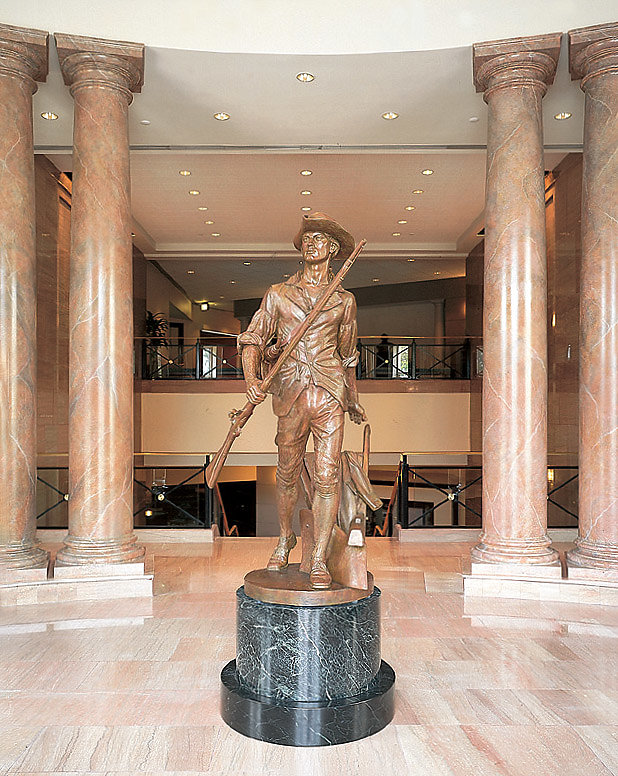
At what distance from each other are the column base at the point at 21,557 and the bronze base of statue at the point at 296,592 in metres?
3.30

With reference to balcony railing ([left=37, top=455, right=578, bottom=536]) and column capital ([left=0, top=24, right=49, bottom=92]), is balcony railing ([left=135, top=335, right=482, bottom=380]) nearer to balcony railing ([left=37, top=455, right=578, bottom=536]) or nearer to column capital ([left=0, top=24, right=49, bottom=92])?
balcony railing ([left=37, top=455, right=578, bottom=536])

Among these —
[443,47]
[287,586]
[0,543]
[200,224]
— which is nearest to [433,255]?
[200,224]

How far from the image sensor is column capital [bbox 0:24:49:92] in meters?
6.89

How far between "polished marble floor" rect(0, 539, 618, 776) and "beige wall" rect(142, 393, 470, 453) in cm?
1000

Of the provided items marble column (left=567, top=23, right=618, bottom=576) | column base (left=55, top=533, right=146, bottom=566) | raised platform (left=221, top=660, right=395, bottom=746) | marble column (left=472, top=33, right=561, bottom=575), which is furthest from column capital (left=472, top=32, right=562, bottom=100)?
raised platform (left=221, top=660, right=395, bottom=746)

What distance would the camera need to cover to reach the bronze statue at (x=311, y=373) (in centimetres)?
443

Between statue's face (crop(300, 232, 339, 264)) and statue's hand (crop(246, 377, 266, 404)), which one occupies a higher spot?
statue's face (crop(300, 232, 339, 264))

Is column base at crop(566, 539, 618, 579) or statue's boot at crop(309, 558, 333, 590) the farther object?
column base at crop(566, 539, 618, 579)

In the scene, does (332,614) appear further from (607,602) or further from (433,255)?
(433,255)

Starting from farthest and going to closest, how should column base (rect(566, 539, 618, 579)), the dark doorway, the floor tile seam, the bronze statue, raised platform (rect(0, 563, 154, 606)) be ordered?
the dark doorway
column base (rect(566, 539, 618, 579))
raised platform (rect(0, 563, 154, 606))
the bronze statue
the floor tile seam

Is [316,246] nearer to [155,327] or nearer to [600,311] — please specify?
[600,311]

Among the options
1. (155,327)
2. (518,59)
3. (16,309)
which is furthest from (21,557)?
(155,327)

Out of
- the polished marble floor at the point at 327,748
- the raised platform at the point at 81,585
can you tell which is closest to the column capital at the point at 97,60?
the raised platform at the point at 81,585

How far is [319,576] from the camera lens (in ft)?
13.9
